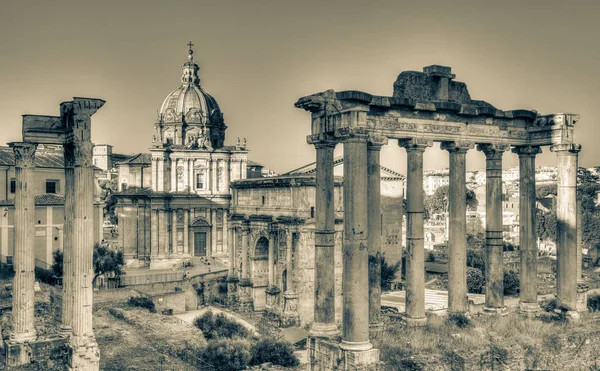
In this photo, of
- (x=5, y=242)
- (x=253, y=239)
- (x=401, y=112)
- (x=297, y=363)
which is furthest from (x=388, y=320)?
(x=5, y=242)

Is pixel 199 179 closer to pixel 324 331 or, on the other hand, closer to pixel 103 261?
pixel 103 261

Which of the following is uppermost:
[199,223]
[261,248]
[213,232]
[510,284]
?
[199,223]

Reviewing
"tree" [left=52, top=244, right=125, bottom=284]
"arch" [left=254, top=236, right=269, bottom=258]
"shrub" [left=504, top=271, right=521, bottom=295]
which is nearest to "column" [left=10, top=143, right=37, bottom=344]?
"tree" [left=52, top=244, right=125, bottom=284]

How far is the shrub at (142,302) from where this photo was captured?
1235 inches

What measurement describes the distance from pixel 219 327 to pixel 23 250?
1241 cm

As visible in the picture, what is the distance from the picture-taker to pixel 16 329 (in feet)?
59.1

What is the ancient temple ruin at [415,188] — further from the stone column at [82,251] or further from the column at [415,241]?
the stone column at [82,251]

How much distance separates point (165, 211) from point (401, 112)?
34.3 m

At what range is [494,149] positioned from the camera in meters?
18.2

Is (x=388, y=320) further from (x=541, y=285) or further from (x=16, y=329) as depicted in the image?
(x=541, y=285)

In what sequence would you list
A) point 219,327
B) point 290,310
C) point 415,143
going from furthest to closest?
point 290,310
point 219,327
point 415,143

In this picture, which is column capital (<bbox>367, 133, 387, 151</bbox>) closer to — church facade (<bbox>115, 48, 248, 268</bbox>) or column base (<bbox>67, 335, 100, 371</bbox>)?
column base (<bbox>67, 335, 100, 371</bbox>)

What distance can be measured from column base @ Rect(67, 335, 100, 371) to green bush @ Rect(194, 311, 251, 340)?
10.4 m

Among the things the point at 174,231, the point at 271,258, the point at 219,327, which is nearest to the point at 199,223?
the point at 174,231
